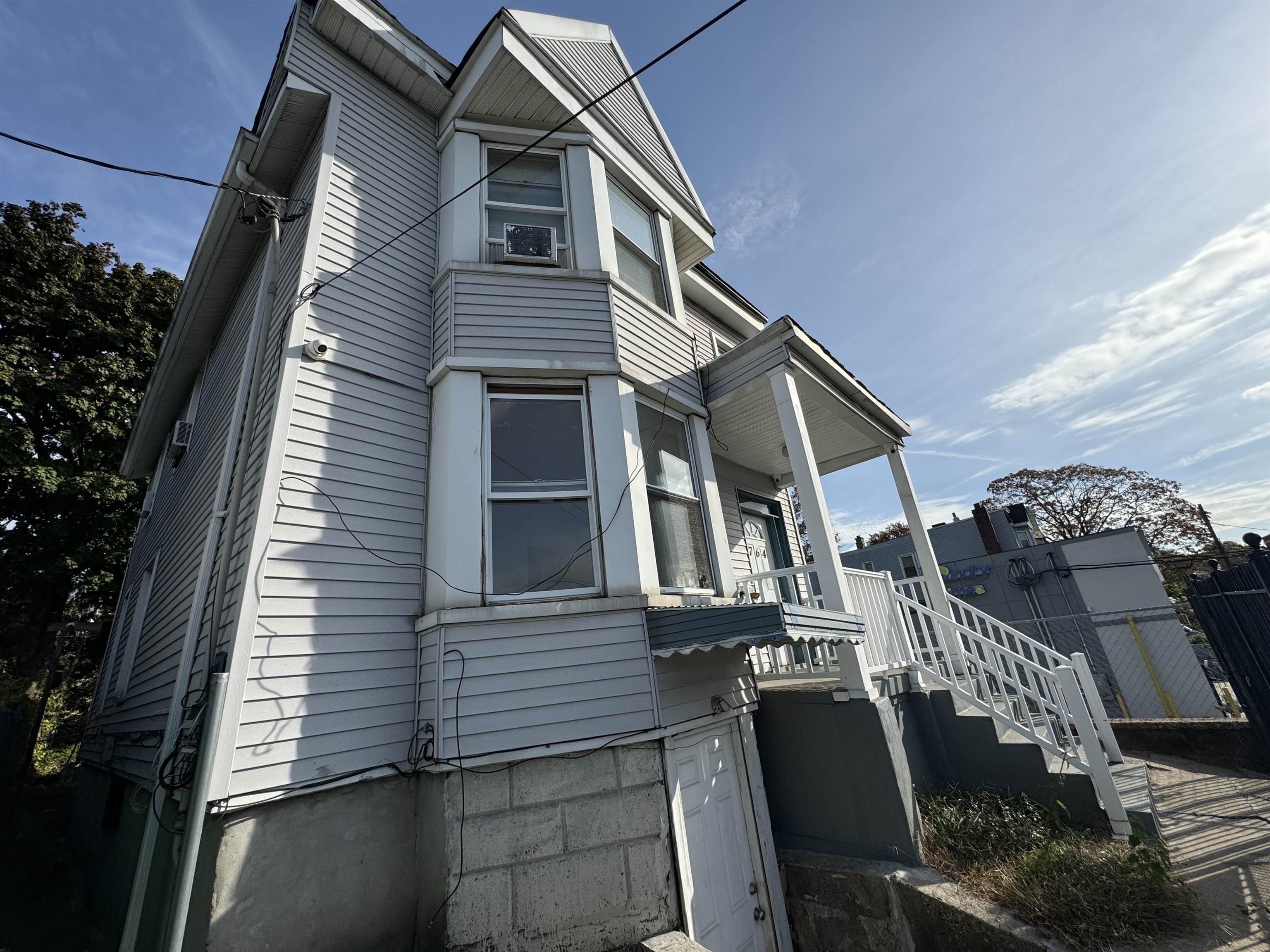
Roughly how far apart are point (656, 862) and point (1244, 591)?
8182 millimetres

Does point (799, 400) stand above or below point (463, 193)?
below

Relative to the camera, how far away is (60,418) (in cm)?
1397

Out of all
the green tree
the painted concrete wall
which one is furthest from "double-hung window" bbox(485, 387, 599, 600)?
the green tree

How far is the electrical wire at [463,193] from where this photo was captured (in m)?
3.39

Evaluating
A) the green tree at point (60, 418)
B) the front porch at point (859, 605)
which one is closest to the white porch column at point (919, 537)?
the front porch at point (859, 605)

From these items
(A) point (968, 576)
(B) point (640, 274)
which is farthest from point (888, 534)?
(B) point (640, 274)

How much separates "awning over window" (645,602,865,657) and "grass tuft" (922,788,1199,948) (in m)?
1.96

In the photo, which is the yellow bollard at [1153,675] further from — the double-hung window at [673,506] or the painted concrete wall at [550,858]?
the painted concrete wall at [550,858]

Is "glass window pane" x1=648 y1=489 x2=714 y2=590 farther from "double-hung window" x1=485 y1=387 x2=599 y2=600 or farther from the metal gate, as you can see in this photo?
the metal gate

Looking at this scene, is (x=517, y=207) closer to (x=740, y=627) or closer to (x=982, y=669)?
(x=740, y=627)

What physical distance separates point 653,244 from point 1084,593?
19.7 m

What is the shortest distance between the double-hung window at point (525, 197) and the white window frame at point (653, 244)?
1.85 feet

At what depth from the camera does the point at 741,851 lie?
14.4 feet

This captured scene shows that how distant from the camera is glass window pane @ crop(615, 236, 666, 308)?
6.07 m
